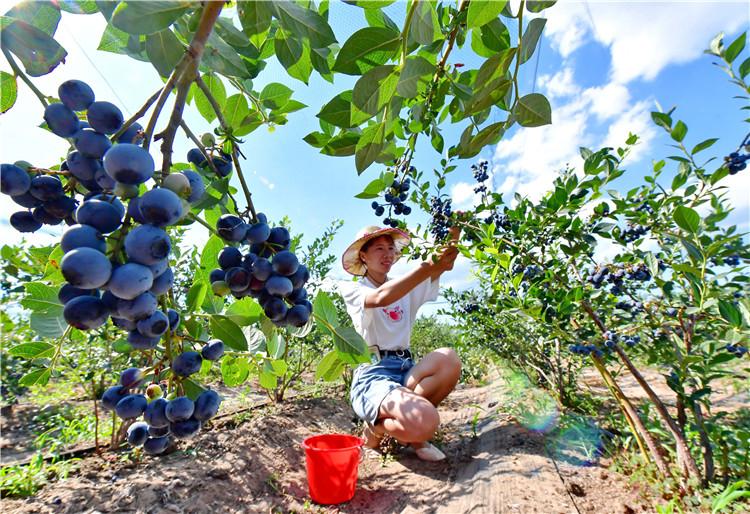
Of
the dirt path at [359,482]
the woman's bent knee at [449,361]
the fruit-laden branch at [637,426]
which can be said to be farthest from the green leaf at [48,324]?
the woman's bent knee at [449,361]

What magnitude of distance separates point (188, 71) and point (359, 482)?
2.67m

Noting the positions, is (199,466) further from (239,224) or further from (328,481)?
(239,224)

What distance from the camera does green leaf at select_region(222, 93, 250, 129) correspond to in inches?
28.6

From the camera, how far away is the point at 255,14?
0.53 meters

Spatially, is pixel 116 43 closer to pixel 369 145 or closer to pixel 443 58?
pixel 369 145

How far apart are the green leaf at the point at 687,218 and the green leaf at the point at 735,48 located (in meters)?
0.60

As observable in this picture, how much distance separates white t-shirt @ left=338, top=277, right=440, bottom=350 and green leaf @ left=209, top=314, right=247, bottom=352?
1.84m

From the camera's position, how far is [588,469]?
1923mm

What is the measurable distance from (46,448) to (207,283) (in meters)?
3.46

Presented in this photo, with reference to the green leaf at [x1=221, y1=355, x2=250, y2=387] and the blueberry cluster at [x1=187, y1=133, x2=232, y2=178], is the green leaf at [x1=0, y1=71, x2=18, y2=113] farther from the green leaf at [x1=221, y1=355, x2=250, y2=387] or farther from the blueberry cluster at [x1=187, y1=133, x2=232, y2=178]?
the green leaf at [x1=221, y1=355, x2=250, y2=387]

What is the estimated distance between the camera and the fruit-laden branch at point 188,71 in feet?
1.33

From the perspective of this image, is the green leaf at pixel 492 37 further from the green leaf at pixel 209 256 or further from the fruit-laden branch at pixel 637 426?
the fruit-laden branch at pixel 637 426

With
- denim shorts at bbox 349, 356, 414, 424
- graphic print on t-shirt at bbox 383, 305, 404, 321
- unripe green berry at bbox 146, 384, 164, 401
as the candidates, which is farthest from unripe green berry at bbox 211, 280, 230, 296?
graphic print on t-shirt at bbox 383, 305, 404, 321

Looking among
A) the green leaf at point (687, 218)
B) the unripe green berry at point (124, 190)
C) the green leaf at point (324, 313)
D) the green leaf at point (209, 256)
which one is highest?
the green leaf at point (687, 218)
